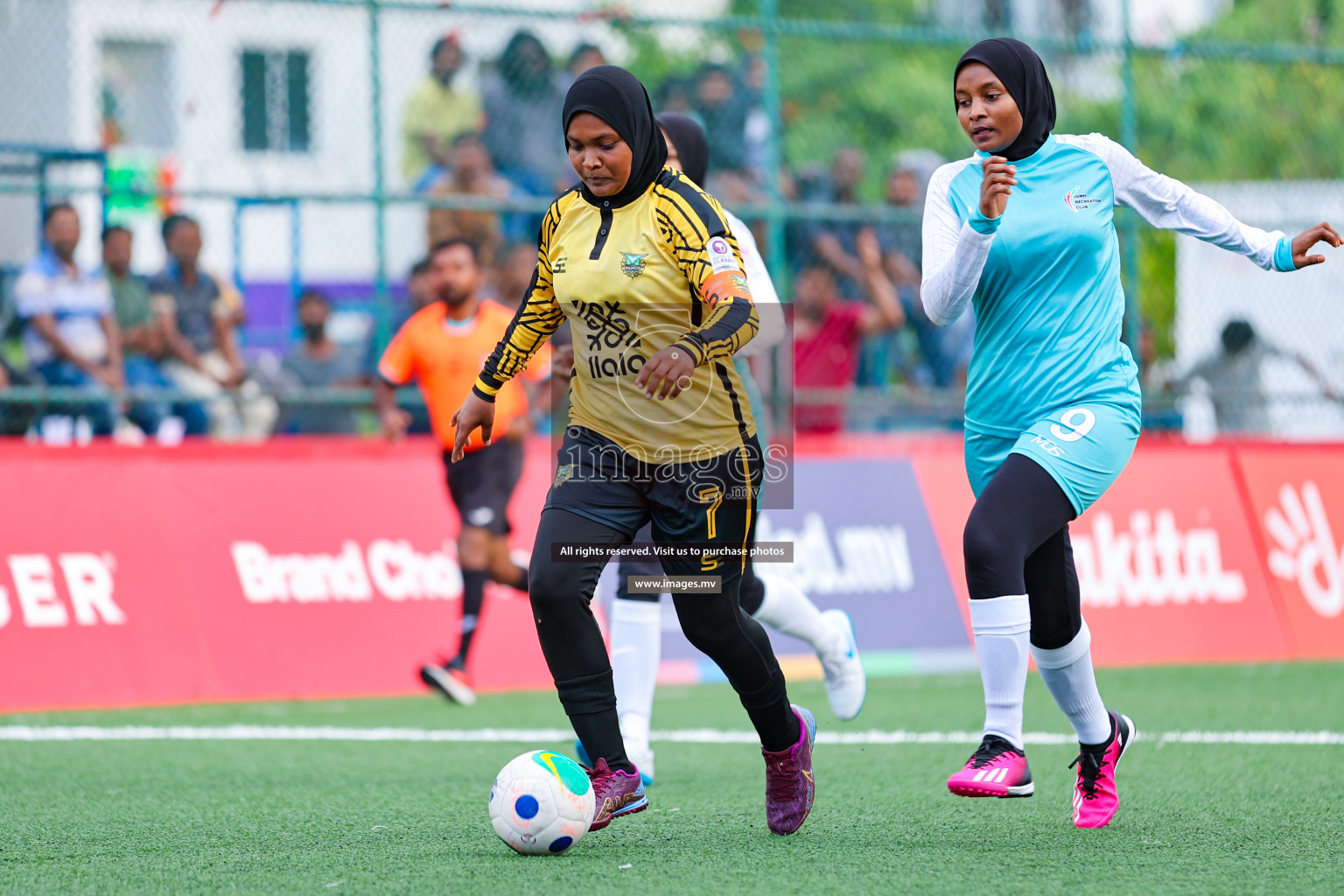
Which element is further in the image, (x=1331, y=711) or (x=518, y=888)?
(x=1331, y=711)

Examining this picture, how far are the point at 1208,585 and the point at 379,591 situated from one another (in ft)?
16.5

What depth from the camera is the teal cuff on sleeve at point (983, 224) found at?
4375 millimetres

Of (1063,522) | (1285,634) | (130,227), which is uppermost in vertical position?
(130,227)

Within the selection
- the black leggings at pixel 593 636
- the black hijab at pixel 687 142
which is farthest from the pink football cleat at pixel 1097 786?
the black hijab at pixel 687 142

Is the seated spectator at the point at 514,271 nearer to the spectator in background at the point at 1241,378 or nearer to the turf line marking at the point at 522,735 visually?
the turf line marking at the point at 522,735

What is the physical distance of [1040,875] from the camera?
3.96m

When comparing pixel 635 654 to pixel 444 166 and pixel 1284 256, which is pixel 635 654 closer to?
pixel 1284 256

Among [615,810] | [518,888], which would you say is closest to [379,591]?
[615,810]

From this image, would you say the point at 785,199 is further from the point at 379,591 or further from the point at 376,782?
the point at 376,782

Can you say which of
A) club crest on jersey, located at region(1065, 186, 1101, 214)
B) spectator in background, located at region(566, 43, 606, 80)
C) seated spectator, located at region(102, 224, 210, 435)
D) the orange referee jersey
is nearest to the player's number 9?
club crest on jersey, located at region(1065, 186, 1101, 214)

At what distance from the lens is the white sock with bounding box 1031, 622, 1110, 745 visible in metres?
4.83

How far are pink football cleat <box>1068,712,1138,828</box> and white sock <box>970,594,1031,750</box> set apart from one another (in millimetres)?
300

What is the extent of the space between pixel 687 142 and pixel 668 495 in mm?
1844

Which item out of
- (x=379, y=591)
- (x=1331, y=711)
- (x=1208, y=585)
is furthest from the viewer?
(x=1208, y=585)
